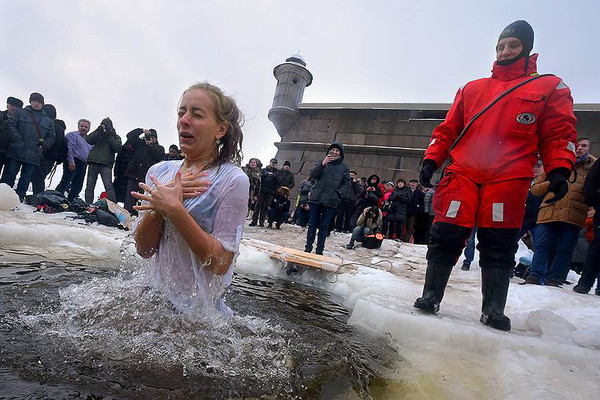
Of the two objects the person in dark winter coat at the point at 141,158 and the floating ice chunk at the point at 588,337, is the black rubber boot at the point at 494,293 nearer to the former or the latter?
the floating ice chunk at the point at 588,337

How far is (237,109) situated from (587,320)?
9.93ft

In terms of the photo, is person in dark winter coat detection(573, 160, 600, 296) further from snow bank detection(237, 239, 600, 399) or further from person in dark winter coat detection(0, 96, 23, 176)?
person in dark winter coat detection(0, 96, 23, 176)

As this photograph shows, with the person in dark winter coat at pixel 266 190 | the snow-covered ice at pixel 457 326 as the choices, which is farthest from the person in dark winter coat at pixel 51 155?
the person in dark winter coat at pixel 266 190

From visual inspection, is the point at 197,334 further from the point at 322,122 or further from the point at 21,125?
the point at 322,122

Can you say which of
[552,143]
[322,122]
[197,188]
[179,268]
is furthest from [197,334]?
[322,122]

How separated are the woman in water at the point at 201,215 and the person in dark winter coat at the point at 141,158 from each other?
6345mm

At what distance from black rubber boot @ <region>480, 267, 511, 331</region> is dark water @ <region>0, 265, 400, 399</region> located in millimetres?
892

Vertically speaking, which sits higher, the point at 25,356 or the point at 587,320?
the point at 587,320

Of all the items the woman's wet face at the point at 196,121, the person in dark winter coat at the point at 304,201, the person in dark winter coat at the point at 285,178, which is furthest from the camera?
the person in dark winter coat at the point at 304,201

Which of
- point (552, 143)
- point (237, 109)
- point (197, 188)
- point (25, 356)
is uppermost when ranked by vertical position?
point (552, 143)

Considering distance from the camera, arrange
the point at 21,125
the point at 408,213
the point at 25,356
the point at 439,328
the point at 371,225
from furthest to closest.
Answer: the point at 408,213, the point at 371,225, the point at 21,125, the point at 439,328, the point at 25,356

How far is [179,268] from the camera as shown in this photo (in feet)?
5.70

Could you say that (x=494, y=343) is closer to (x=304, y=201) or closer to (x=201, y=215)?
(x=201, y=215)

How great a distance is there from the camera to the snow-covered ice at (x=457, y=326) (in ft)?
5.58
